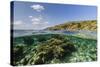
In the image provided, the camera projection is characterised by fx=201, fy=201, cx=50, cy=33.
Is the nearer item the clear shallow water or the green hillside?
the clear shallow water

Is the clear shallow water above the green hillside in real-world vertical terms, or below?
below

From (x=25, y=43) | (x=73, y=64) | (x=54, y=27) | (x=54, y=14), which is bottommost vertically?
(x=73, y=64)

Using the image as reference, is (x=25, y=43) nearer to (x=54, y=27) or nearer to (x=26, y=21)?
(x=26, y=21)

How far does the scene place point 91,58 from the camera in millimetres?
2719

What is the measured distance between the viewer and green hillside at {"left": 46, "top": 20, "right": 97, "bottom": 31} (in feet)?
8.51

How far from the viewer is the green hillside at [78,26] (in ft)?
8.51

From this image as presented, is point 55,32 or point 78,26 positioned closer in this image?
point 55,32

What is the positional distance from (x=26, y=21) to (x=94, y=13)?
972 mm

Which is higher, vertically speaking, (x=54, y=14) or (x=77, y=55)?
(x=54, y=14)

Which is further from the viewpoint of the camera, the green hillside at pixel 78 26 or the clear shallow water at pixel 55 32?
the green hillside at pixel 78 26

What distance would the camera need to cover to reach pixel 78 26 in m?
2.69

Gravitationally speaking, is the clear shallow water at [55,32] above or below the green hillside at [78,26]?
below
